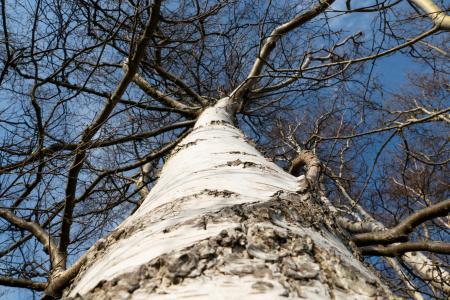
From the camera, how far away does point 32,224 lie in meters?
2.60

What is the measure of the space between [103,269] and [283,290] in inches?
14.0

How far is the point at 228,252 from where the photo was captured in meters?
0.64

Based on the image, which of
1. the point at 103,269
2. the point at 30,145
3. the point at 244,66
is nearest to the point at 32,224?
the point at 30,145

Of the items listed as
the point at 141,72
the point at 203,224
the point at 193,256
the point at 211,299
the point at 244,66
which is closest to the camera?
the point at 211,299

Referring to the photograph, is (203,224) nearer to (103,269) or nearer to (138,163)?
(103,269)

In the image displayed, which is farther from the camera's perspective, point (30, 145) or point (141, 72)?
point (141, 72)

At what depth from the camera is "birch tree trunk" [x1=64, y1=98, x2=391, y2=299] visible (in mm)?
559

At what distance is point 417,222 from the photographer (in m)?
1.72

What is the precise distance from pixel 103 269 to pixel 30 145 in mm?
2527

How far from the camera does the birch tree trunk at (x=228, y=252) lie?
559mm

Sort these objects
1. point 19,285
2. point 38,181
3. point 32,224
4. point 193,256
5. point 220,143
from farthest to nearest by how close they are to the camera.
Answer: point 38,181 < point 32,224 < point 19,285 < point 220,143 < point 193,256

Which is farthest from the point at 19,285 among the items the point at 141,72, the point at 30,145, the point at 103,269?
the point at 141,72

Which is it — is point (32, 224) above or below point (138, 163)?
below

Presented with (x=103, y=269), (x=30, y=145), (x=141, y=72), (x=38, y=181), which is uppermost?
(x=141, y=72)
